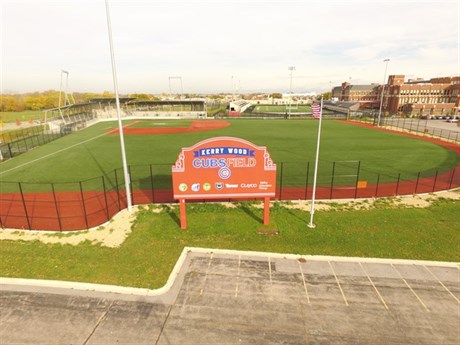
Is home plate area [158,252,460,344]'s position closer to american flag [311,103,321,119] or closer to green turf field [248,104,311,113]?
american flag [311,103,321,119]

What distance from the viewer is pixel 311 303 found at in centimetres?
1096

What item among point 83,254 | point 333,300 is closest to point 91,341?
point 83,254

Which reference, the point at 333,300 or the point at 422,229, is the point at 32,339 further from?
the point at 422,229

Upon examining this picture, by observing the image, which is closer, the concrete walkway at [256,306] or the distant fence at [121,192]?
the concrete walkway at [256,306]

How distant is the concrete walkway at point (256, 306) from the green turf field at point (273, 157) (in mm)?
12628

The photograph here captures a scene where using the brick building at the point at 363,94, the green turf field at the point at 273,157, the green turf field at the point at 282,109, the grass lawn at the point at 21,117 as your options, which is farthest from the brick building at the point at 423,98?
the grass lawn at the point at 21,117

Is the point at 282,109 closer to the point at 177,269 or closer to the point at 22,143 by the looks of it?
the point at 22,143

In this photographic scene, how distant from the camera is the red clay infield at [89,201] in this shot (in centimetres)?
1780

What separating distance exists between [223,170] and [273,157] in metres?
19.5

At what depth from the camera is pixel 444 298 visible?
11297mm

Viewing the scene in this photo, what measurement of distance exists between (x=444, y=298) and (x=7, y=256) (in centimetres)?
2061

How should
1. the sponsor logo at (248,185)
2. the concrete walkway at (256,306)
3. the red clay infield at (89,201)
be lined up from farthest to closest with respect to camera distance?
the red clay infield at (89,201) → the sponsor logo at (248,185) → the concrete walkway at (256,306)

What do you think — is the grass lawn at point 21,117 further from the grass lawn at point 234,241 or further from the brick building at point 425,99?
the brick building at point 425,99

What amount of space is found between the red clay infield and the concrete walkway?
613 centimetres
